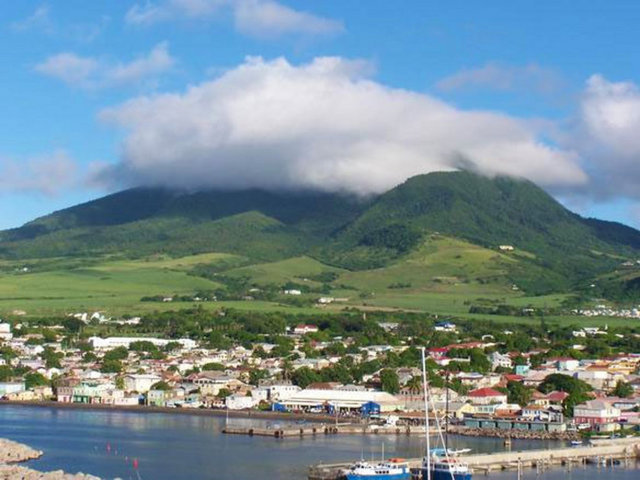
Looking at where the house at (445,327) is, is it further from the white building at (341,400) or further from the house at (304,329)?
the white building at (341,400)

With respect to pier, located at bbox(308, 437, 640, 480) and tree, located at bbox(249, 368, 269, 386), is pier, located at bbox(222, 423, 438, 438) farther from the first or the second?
tree, located at bbox(249, 368, 269, 386)

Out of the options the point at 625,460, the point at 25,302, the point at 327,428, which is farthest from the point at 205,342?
the point at 625,460

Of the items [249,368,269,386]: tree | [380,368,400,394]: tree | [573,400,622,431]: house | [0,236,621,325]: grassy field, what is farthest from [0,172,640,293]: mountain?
[573,400,622,431]: house

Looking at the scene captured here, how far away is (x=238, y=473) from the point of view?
31047 mm

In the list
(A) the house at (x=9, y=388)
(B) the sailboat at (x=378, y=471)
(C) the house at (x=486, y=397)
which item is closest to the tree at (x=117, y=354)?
(A) the house at (x=9, y=388)

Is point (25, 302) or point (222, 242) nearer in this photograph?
point (25, 302)

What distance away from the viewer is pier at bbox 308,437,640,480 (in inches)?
1224

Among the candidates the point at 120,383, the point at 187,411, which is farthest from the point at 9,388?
the point at 187,411

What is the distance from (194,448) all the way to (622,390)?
2195 cm

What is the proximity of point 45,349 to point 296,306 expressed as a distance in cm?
2993

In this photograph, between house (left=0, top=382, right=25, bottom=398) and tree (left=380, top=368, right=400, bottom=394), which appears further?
house (left=0, top=382, right=25, bottom=398)

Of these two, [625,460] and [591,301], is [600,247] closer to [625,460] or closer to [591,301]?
[591,301]

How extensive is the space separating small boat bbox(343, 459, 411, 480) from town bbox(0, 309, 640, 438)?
41.0 ft

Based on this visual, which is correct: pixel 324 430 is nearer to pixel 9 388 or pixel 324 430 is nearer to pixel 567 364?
pixel 9 388
